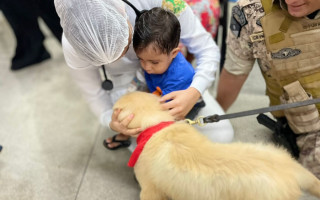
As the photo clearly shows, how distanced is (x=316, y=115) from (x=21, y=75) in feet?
6.18

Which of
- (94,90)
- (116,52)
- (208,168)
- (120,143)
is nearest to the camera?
(208,168)

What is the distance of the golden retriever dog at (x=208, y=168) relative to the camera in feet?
2.37

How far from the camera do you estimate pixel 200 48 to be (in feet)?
3.87

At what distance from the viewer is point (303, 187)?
31.4 inches

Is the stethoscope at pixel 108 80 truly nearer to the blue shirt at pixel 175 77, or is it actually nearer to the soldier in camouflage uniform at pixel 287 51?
the blue shirt at pixel 175 77

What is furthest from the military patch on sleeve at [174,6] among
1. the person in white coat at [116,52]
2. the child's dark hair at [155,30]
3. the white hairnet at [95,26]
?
the white hairnet at [95,26]

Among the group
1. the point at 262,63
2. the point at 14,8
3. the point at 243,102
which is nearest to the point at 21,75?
the point at 14,8

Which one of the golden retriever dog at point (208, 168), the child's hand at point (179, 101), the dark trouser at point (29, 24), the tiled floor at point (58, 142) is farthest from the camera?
the dark trouser at point (29, 24)

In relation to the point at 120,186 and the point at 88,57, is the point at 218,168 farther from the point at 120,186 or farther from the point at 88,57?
the point at 120,186

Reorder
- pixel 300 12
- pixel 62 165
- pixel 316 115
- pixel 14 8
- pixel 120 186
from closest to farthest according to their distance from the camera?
1. pixel 300 12
2. pixel 316 115
3. pixel 120 186
4. pixel 62 165
5. pixel 14 8

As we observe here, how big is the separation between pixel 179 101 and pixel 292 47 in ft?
1.42

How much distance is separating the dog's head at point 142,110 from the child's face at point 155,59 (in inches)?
5.1

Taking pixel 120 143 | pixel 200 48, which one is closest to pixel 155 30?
pixel 200 48

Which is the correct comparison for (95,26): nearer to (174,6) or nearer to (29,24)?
(174,6)
